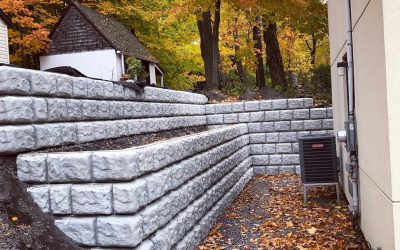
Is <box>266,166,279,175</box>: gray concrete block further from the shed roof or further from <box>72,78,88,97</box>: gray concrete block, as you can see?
the shed roof

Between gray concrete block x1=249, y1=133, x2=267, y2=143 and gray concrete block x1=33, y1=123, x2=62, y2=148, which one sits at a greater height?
gray concrete block x1=33, y1=123, x2=62, y2=148

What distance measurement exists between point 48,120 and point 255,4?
9.62 m

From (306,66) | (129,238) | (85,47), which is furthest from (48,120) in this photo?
(306,66)

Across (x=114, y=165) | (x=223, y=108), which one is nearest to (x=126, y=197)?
(x=114, y=165)

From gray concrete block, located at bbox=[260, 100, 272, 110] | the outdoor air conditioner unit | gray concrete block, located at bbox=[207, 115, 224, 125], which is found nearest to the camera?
the outdoor air conditioner unit

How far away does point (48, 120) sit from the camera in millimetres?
5348

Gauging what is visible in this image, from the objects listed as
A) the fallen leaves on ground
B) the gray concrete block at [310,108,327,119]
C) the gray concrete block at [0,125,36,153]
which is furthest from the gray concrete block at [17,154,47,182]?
the gray concrete block at [310,108,327,119]

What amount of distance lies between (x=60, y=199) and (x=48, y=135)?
1228 mm

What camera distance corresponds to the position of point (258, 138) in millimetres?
12945

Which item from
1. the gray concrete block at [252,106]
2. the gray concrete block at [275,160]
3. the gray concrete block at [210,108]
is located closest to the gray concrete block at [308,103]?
the gray concrete block at [252,106]

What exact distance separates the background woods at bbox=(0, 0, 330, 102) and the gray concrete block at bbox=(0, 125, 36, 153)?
402 inches

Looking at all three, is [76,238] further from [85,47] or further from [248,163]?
[85,47]

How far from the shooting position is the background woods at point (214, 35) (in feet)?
52.4

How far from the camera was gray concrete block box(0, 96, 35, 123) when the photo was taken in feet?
15.1
